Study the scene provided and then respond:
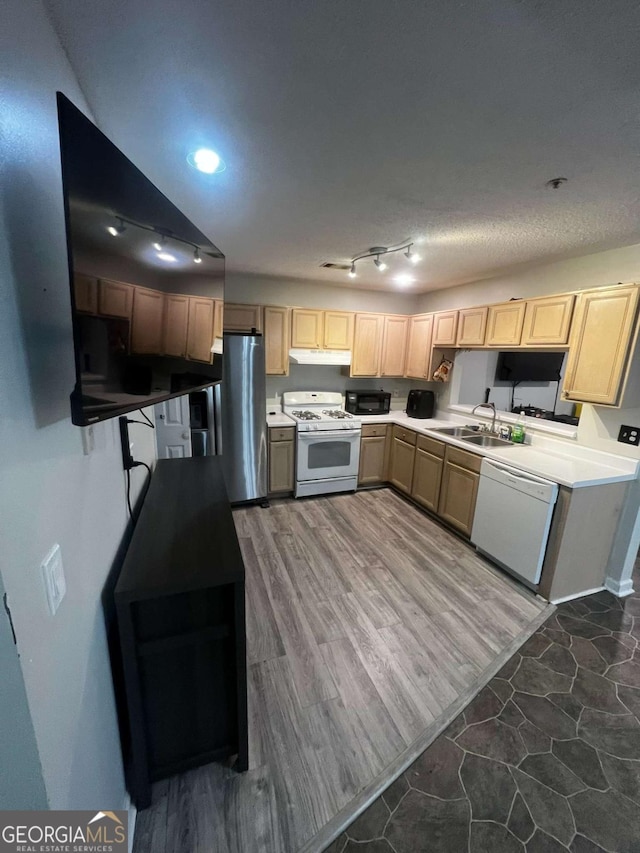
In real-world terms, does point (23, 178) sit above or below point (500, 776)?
above

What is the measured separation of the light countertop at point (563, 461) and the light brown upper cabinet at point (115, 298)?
260cm

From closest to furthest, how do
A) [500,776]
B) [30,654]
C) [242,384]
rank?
[30,654] < [500,776] < [242,384]

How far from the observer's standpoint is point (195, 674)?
123cm

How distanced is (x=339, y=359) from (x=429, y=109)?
2.92m

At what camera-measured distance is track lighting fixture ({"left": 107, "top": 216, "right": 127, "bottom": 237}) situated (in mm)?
724

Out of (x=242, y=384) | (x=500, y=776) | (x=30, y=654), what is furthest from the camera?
(x=242, y=384)

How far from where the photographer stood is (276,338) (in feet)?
12.3

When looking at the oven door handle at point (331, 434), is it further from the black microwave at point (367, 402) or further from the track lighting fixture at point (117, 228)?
the track lighting fixture at point (117, 228)

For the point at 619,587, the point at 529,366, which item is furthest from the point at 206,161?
the point at 619,587

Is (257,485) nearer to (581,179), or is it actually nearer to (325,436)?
(325,436)

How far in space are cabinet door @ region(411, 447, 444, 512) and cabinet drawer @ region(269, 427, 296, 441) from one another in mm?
1415

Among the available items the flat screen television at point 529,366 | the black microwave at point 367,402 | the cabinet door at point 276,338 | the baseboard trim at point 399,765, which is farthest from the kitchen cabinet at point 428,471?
the cabinet door at point 276,338

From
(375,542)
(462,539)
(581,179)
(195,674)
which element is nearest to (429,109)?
(581,179)

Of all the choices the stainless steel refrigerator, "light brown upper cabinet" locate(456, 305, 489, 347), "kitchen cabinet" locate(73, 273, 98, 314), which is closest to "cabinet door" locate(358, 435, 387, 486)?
the stainless steel refrigerator
